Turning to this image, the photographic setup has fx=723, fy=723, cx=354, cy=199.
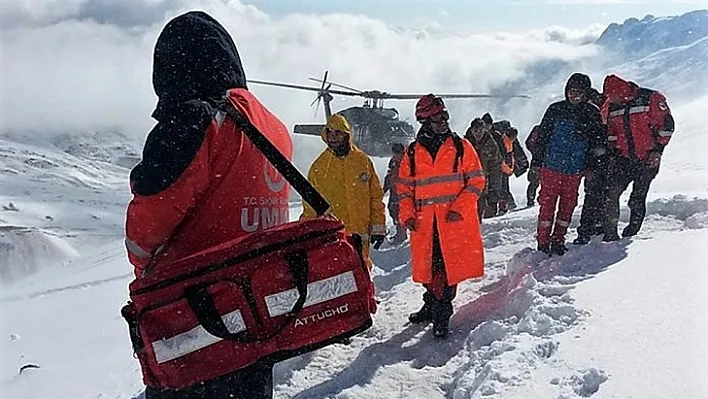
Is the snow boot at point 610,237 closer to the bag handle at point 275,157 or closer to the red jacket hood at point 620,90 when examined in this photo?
the red jacket hood at point 620,90

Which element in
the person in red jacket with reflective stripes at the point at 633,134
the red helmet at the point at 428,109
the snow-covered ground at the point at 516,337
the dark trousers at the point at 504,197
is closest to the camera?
the snow-covered ground at the point at 516,337

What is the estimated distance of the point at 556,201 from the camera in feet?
21.0

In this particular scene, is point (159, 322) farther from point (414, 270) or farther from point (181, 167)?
→ point (414, 270)

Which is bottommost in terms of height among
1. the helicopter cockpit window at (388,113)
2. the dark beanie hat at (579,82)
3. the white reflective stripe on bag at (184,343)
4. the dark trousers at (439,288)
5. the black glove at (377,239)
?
the dark trousers at (439,288)

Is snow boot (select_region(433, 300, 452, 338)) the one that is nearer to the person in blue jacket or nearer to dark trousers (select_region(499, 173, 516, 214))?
the person in blue jacket

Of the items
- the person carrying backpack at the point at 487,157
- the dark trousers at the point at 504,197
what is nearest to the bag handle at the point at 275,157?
the person carrying backpack at the point at 487,157

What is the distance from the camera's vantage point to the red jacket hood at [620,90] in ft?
22.1

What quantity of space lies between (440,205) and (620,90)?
2.66 m

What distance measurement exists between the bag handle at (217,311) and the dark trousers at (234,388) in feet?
0.35

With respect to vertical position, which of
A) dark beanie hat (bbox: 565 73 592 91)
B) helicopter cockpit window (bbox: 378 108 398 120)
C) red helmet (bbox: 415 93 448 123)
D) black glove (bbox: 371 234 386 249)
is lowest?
black glove (bbox: 371 234 386 249)

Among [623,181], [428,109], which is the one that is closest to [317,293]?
[428,109]

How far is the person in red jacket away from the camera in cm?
216

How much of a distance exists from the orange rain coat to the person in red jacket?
276 centimetres

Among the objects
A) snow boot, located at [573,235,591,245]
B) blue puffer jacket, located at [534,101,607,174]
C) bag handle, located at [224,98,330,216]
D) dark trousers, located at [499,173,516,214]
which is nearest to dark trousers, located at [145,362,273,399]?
bag handle, located at [224,98,330,216]
